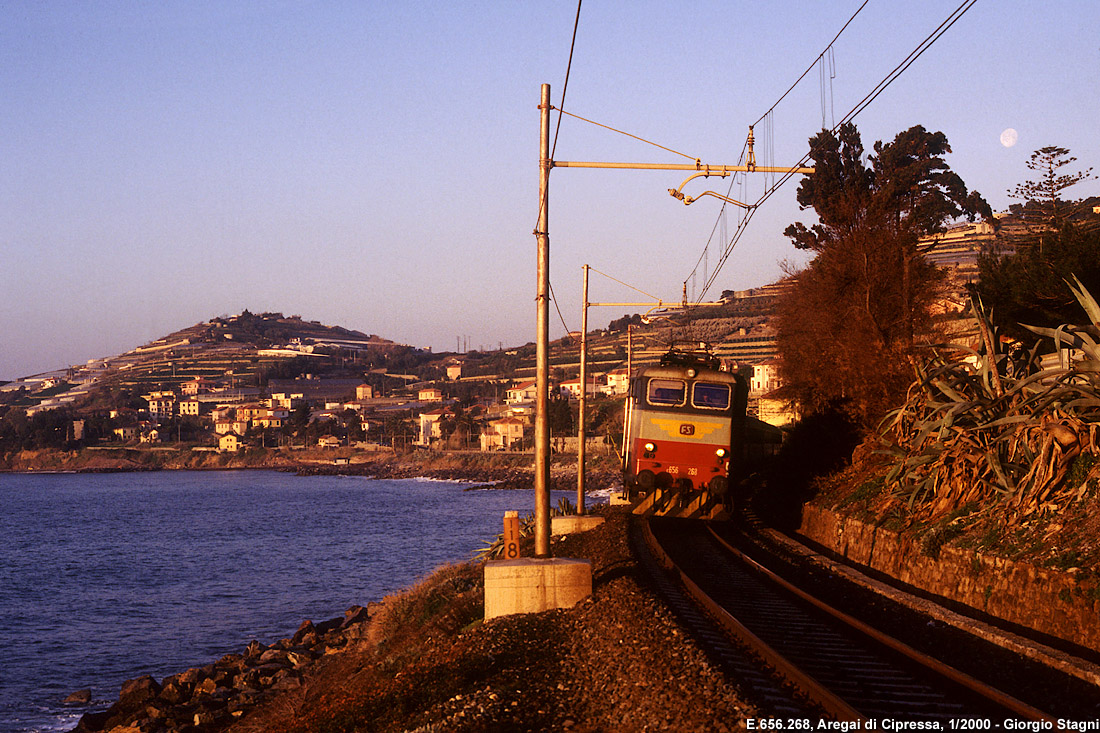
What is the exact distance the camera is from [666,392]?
21.7m

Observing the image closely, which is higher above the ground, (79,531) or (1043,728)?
(1043,728)

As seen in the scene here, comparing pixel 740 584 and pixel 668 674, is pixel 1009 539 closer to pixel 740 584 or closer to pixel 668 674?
pixel 740 584

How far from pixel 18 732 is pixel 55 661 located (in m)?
9.31

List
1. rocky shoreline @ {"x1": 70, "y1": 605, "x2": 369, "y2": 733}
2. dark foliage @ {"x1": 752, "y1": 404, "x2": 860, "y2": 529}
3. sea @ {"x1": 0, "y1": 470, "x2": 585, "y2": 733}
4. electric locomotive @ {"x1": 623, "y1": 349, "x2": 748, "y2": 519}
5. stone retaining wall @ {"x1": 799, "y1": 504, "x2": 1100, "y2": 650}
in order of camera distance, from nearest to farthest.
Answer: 1. stone retaining wall @ {"x1": 799, "y1": 504, "x2": 1100, "y2": 650}
2. electric locomotive @ {"x1": 623, "y1": 349, "x2": 748, "y2": 519}
3. rocky shoreline @ {"x1": 70, "y1": 605, "x2": 369, "y2": 733}
4. dark foliage @ {"x1": 752, "y1": 404, "x2": 860, "y2": 529}
5. sea @ {"x1": 0, "y1": 470, "x2": 585, "y2": 733}

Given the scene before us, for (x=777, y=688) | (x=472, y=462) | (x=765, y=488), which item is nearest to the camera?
(x=777, y=688)

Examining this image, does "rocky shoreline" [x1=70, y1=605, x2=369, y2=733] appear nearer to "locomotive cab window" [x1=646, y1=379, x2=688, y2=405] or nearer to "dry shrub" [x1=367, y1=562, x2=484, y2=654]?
"dry shrub" [x1=367, y1=562, x2=484, y2=654]

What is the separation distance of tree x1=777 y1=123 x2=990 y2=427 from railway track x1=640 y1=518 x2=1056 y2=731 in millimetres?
11321

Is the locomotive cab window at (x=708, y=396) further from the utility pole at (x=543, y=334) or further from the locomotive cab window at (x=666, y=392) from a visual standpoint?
the utility pole at (x=543, y=334)

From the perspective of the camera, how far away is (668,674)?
8.71 m

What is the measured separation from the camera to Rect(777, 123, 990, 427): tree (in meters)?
27.2

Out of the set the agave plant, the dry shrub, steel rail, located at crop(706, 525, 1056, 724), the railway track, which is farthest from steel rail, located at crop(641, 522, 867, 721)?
the agave plant

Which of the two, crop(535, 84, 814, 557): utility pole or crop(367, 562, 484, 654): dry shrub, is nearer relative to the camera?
crop(535, 84, 814, 557): utility pole

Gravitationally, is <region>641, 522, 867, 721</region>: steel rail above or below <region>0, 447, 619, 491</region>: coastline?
above

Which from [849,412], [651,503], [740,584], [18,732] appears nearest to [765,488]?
[849,412]
